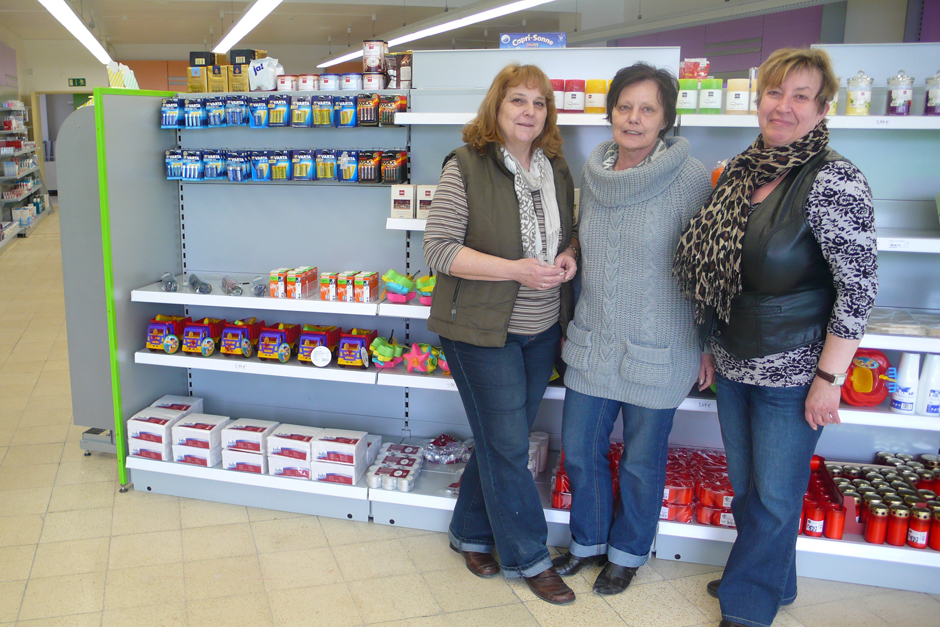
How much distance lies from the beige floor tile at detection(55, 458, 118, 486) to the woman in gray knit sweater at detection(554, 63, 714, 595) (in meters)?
2.37

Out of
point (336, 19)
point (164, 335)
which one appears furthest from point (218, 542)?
point (336, 19)

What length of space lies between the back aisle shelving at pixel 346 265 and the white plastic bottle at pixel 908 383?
5 cm

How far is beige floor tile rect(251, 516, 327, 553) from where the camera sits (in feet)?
8.91

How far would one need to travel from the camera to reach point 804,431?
1.99 meters

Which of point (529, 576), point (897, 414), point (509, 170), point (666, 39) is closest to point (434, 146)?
point (509, 170)

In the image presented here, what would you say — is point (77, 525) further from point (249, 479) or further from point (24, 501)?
point (249, 479)

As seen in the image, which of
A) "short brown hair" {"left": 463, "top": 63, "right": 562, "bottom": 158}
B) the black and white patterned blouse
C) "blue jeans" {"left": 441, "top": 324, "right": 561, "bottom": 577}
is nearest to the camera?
the black and white patterned blouse

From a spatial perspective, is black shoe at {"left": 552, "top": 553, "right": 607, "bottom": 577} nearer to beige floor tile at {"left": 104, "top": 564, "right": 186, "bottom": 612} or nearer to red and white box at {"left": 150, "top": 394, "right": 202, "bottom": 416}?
beige floor tile at {"left": 104, "top": 564, "right": 186, "bottom": 612}

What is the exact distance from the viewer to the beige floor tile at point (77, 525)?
9.04 feet

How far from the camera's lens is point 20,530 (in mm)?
2789

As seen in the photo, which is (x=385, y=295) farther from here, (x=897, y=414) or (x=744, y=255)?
(x=897, y=414)

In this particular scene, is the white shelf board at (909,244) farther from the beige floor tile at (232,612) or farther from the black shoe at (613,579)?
the beige floor tile at (232,612)

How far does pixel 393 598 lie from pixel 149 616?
0.82m

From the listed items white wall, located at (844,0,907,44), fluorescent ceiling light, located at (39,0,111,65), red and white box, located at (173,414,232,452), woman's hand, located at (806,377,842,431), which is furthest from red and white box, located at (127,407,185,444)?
white wall, located at (844,0,907,44)
